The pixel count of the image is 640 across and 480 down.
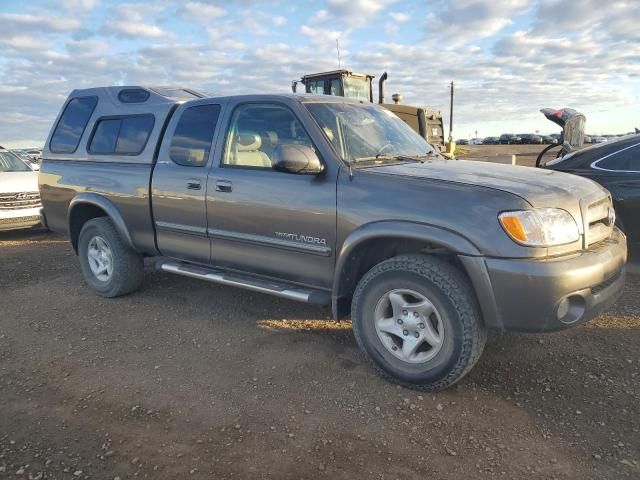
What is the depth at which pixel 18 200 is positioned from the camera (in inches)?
344

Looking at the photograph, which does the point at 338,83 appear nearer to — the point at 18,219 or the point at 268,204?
the point at 18,219

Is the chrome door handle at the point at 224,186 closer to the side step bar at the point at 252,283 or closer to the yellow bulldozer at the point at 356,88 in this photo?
the side step bar at the point at 252,283

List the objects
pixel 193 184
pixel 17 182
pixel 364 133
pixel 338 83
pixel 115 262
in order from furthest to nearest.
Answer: pixel 338 83 → pixel 17 182 → pixel 115 262 → pixel 193 184 → pixel 364 133

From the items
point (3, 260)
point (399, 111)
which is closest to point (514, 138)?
point (399, 111)

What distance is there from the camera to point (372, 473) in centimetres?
256

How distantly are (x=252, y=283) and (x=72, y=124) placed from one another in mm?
2965

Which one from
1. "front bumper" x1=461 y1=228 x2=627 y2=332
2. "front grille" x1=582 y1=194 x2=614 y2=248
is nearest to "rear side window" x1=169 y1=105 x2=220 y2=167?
"front bumper" x1=461 y1=228 x2=627 y2=332

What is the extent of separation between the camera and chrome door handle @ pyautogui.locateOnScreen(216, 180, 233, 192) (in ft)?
13.5

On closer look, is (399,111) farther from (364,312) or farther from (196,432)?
(196,432)

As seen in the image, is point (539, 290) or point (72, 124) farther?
point (72, 124)

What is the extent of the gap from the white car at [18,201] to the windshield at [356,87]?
680 centimetres

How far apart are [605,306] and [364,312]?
1.47 meters

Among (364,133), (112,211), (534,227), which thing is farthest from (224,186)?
(534,227)

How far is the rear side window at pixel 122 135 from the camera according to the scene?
16.0 ft
